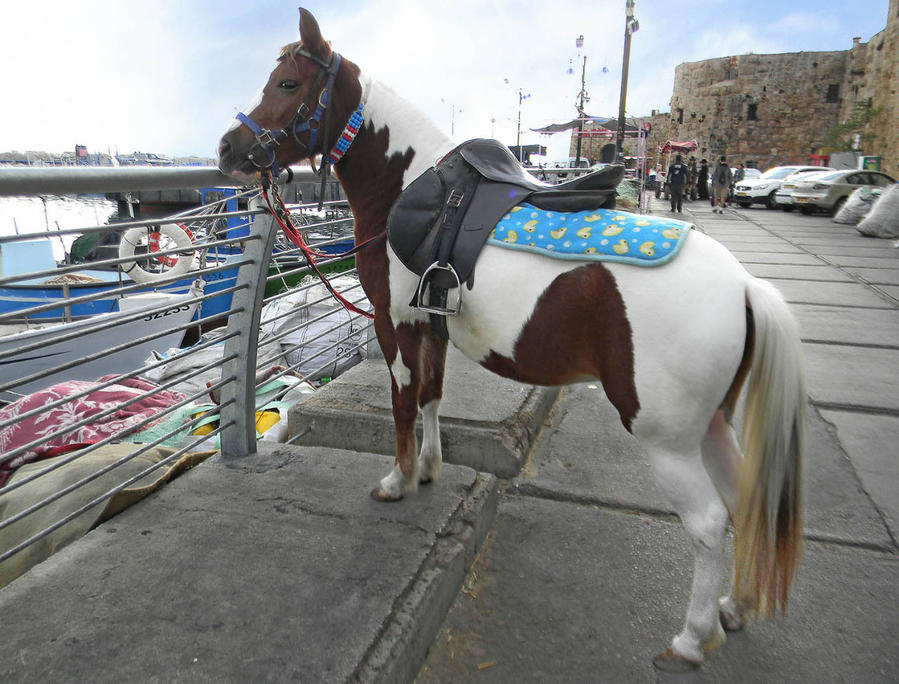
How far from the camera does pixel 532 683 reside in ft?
5.93

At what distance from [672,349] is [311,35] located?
1647 mm

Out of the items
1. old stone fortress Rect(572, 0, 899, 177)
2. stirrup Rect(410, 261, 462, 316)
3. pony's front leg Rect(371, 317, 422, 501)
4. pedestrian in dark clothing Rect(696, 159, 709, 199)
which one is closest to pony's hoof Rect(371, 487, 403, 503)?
pony's front leg Rect(371, 317, 422, 501)

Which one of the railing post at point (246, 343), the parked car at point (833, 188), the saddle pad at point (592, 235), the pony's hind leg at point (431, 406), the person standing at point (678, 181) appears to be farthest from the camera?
the parked car at point (833, 188)

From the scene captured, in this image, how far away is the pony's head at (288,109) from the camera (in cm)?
222

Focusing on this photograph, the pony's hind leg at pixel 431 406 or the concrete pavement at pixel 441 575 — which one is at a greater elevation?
the pony's hind leg at pixel 431 406

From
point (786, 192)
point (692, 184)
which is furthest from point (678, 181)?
point (692, 184)

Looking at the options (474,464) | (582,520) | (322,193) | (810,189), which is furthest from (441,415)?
(810,189)

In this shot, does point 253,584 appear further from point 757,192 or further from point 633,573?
point 757,192

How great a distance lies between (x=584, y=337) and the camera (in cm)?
185

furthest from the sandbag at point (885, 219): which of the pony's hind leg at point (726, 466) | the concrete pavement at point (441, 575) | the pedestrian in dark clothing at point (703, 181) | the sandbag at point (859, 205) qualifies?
the pony's hind leg at point (726, 466)

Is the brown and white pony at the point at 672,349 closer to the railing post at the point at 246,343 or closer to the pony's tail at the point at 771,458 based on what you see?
the pony's tail at the point at 771,458

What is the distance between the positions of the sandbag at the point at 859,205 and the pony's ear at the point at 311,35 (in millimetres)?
17122

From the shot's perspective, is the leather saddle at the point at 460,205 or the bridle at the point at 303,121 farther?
the bridle at the point at 303,121

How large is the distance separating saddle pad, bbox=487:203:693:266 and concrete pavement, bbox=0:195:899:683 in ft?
3.63
